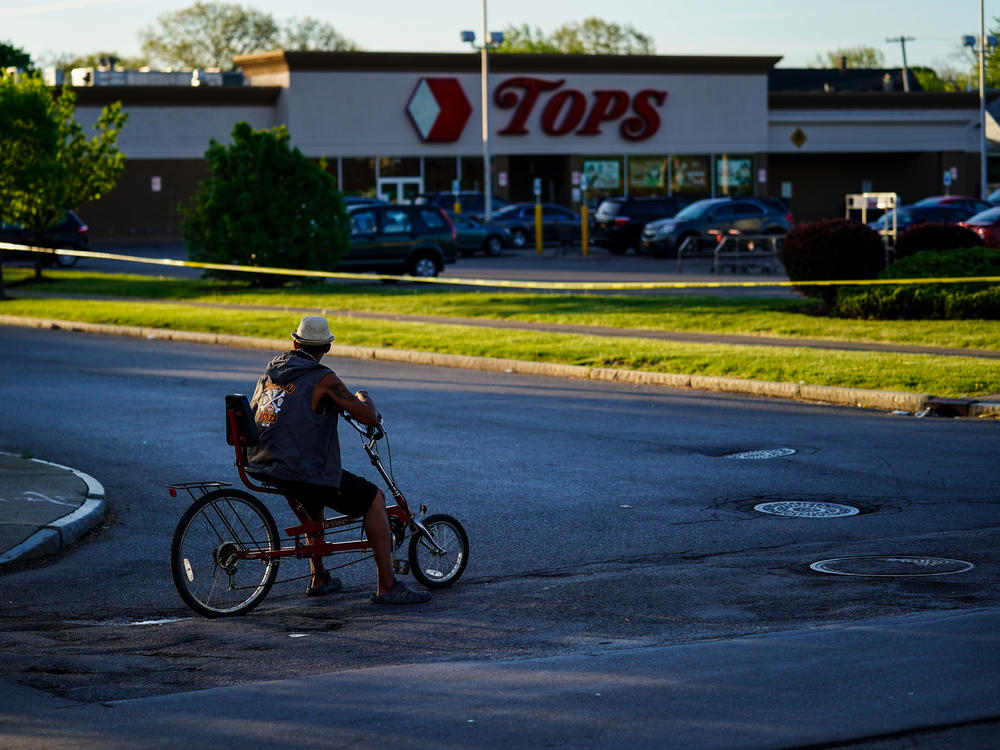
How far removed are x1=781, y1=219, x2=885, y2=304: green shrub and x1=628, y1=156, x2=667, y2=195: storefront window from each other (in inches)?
1568

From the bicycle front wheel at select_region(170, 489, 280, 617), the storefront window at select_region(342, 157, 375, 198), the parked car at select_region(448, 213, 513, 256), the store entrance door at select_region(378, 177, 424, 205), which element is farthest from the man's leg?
the store entrance door at select_region(378, 177, 424, 205)

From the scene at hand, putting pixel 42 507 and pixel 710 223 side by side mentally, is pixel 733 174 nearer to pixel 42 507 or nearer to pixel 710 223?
pixel 710 223

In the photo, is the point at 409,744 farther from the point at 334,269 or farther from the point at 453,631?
the point at 334,269

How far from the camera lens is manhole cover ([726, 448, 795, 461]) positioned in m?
12.3

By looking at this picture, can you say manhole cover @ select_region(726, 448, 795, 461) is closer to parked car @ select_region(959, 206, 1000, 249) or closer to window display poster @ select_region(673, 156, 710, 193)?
parked car @ select_region(959, 206, 1000, 249)

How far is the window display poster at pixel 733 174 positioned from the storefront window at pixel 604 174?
4.77m

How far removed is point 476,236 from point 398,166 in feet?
51.2

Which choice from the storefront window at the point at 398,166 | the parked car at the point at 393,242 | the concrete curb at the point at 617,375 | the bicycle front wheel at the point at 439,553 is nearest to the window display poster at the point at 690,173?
the storefront window at the point at 398,166

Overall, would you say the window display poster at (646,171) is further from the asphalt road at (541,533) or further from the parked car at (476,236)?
the asphalt road at (541,533)

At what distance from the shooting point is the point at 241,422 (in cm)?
774

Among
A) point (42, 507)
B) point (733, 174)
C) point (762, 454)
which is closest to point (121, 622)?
point (42, 507)

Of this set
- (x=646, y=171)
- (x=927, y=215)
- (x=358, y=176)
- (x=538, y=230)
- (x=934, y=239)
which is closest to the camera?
(x=934, y=239)

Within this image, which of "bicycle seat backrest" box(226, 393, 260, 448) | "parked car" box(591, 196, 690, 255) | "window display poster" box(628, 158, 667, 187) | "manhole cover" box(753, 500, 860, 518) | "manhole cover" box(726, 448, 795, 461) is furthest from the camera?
"window display poster" box(628, 158, 667, 187)

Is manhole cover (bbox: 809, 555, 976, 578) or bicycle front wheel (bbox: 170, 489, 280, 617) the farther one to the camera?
manhole cover (bbox: 809, 555, 976, 578)
